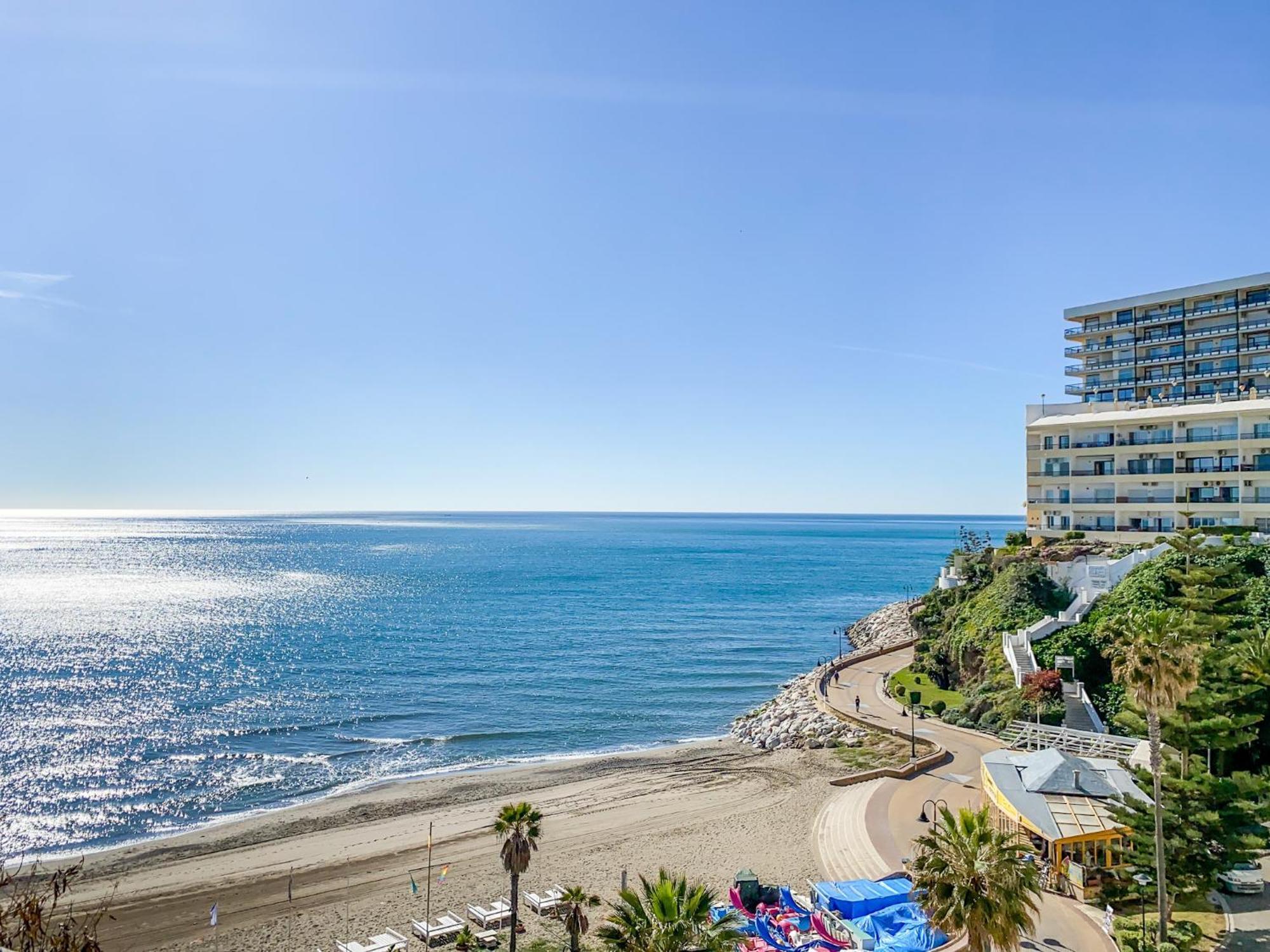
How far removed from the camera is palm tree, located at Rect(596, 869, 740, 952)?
14.6 m

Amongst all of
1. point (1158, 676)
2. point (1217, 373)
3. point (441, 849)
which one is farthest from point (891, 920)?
point (1217, 373)

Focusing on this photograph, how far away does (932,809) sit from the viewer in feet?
102

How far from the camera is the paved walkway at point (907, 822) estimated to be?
2100 centimetres

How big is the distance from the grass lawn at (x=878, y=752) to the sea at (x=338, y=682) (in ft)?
39.6

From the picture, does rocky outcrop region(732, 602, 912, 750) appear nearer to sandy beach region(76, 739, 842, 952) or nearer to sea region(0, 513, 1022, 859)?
sandy beach region(76, 739, 842, 952)

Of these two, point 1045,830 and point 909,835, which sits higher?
point 1045,830

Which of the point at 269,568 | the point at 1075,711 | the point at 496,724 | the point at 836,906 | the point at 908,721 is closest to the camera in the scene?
the point at 836,906

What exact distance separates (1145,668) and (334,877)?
28036 millimetres

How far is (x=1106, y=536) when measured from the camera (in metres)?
53.9

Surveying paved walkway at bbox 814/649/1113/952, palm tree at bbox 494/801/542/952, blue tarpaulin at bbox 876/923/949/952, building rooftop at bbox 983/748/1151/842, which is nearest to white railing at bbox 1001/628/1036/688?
paved walkway at bbox 814/649/1113/952

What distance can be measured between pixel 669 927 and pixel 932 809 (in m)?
20.2

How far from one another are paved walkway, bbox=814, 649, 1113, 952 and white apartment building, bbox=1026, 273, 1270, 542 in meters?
22.7

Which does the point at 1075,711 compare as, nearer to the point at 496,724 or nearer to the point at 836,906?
the point at 836,906

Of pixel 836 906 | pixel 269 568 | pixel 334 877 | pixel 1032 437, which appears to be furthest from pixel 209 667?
pixel 269 568
